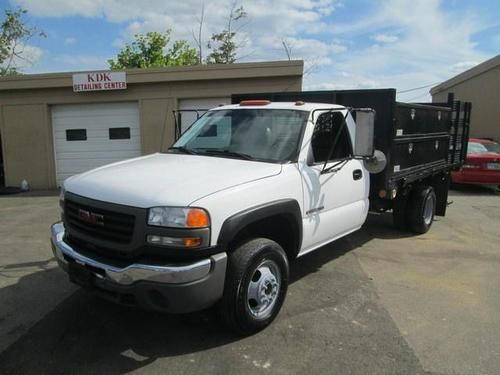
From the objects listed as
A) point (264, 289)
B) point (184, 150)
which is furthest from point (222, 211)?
point (184, 150)

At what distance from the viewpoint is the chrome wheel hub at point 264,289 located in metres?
3.64

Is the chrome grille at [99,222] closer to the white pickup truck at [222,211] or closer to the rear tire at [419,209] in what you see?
the white pickup truck at [222,211]

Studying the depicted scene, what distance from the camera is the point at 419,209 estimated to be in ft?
22.9

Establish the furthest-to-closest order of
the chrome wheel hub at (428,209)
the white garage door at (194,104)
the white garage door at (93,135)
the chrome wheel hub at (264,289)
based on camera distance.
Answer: the white garage door at (93,135) → the white garage door at (194,104) → the chrome wheel hub at (428,209) → the chrome wheel hub at (264,289)

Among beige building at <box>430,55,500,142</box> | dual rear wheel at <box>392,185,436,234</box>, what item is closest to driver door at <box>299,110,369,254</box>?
dual rear wheel at <box>392,185,436,234</box>

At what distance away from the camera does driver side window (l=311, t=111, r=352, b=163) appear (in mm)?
4445

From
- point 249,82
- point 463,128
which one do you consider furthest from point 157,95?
point 463,128

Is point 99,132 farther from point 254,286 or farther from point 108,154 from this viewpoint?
point 254,286

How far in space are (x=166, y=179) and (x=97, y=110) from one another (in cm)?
1009

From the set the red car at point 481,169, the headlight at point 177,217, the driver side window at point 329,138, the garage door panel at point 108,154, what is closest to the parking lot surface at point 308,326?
the headlight at point 177,217

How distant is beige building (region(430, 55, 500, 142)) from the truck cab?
624 inches

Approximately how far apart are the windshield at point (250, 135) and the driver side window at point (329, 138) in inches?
8.9

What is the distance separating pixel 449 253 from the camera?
615 cm

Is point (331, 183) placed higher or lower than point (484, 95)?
lower
